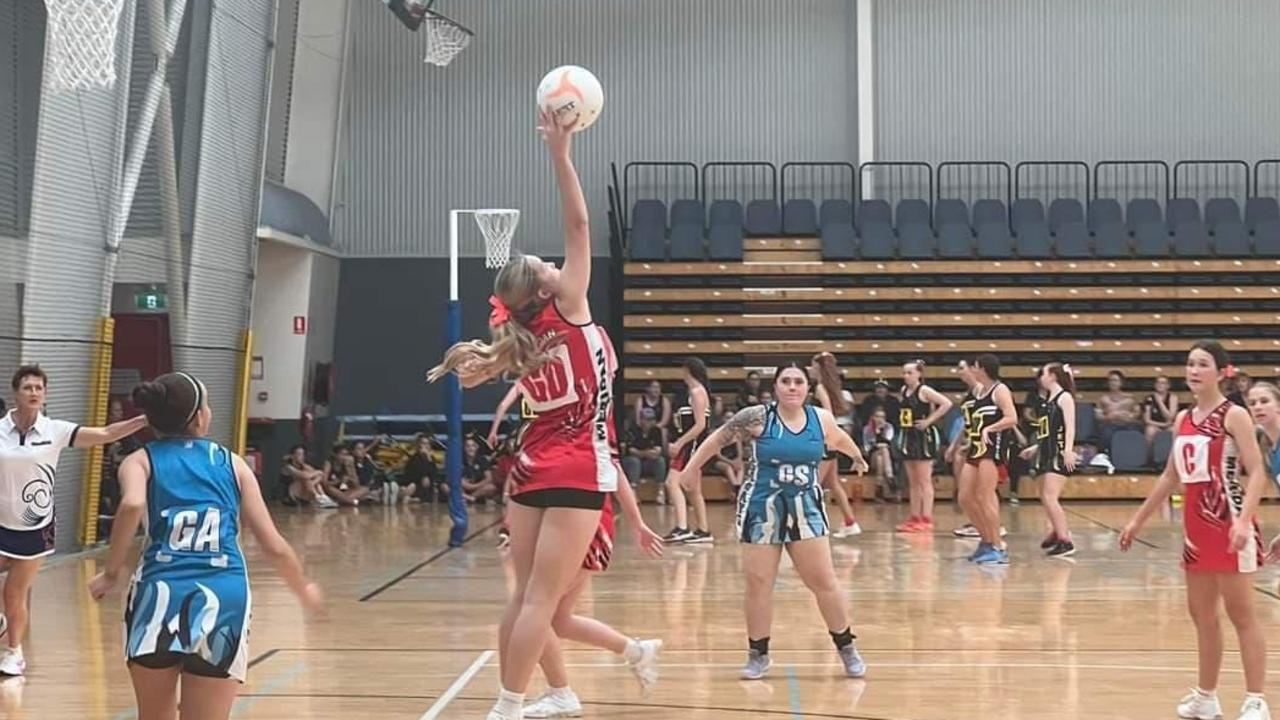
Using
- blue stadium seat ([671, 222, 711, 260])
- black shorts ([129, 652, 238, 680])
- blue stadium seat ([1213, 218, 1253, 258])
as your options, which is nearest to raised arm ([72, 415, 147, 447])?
black shorts ([129, 652, 238, 680])

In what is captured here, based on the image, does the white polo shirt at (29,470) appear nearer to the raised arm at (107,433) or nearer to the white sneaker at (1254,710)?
the raised arm at (107,433)

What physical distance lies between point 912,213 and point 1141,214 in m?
3.66

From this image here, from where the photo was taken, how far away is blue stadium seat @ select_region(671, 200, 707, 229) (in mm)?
23781

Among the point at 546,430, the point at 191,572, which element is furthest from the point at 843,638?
the point at 191,572

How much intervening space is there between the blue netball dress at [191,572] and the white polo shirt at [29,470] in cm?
369

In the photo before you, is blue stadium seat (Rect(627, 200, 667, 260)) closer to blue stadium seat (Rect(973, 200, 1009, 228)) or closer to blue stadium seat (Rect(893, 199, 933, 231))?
blue stadium seat (Rect(893, 199, 933, 231))

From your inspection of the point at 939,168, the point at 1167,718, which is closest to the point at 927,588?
the point at 1167,718

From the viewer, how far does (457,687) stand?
7297 millimetres

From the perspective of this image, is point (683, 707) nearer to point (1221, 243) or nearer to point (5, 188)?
point (5, 188)

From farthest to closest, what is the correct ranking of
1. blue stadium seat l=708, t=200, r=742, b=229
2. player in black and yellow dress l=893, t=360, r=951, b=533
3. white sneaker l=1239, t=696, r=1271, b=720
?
blue stadium seat l=708, t=200, r=742, b=229
player in black and yellow dress l=893, t=360, r=951, b=533
white sneaker l=1239, t=696, r=1271, b=720

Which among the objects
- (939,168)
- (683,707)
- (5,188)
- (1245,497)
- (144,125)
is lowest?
(683,707)

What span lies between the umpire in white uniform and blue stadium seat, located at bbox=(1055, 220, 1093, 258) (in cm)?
1840

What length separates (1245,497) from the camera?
616 cm

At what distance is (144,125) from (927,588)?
9.60 metres
